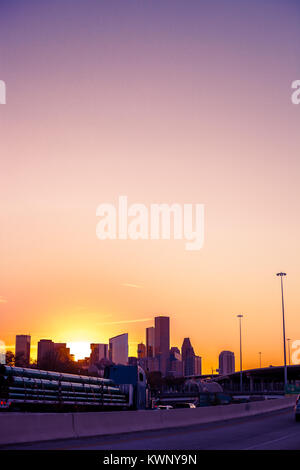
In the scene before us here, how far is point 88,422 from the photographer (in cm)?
2059

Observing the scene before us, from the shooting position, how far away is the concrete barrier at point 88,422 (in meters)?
17.1

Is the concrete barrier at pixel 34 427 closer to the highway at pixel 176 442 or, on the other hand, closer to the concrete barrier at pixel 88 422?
the concrete barrier at pixel 88 422

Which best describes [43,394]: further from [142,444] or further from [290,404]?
[290,404]

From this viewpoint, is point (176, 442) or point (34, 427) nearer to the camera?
point (34, 427)

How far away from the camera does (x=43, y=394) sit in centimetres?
2614

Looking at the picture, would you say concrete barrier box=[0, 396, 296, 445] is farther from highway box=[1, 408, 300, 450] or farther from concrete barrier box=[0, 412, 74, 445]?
highway box=[1, 408, 300, 450]

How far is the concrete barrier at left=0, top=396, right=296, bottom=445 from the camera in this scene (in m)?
17.1

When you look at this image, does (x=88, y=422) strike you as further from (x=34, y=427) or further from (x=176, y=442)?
(x=176, y=442)

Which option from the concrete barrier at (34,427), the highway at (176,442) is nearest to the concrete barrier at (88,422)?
the concrete barrier at (34,427)

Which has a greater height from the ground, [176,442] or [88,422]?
[88,422]

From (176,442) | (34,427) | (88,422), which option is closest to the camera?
(34,427)

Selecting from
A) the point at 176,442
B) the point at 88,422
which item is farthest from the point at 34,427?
the point at 176,442

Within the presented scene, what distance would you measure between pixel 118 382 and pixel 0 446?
18.7 metres

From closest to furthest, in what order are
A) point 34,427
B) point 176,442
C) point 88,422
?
point 34,427
point 176,442
point 88,422
